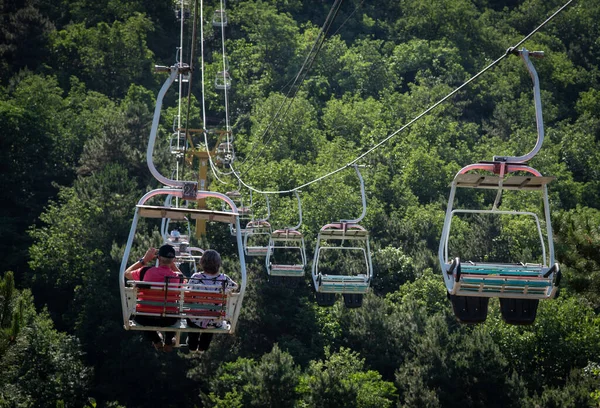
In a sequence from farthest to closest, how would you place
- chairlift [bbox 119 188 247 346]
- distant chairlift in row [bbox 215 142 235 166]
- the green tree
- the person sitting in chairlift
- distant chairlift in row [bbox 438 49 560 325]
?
1. the green tree
2. distant chairlift in row [bbox 215 142 235 166]
3. distant chairlift in row [bbox 438 49 560 325]
4. the person sitting in chairlift
5. chairlift [bbox 119 188 247 346]

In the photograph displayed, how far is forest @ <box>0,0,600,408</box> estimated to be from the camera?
45750 mm

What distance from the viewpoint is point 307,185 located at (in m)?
57.3

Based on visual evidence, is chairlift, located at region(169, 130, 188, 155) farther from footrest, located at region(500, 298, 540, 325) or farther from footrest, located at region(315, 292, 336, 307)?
footrest, located at region(500, 298, 540, 325)

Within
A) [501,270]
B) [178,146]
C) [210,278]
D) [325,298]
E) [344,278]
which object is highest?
[178,146]

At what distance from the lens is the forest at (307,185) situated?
45.8m

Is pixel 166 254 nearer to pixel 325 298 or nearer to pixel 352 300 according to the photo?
pixel 352 300

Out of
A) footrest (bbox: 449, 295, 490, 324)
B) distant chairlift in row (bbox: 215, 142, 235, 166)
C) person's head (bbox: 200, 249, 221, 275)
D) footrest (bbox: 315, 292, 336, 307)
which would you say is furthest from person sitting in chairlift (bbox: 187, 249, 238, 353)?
distant chairlift in row (bbox: 215, 142, 235, 166)

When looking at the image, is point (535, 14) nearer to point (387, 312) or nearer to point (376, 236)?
point (376, 236)

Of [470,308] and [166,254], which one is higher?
[166,254]

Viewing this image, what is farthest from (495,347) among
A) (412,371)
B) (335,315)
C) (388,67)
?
(388,67)

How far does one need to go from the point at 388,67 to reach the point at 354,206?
101 ft

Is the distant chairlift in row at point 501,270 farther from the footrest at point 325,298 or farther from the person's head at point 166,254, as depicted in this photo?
the footrest at point 325,298

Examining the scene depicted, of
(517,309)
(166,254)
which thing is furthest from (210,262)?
(517,309)

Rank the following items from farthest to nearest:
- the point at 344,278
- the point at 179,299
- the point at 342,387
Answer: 1. the point at 342,387
2. the point at 344,278
3. the point at 179,299
